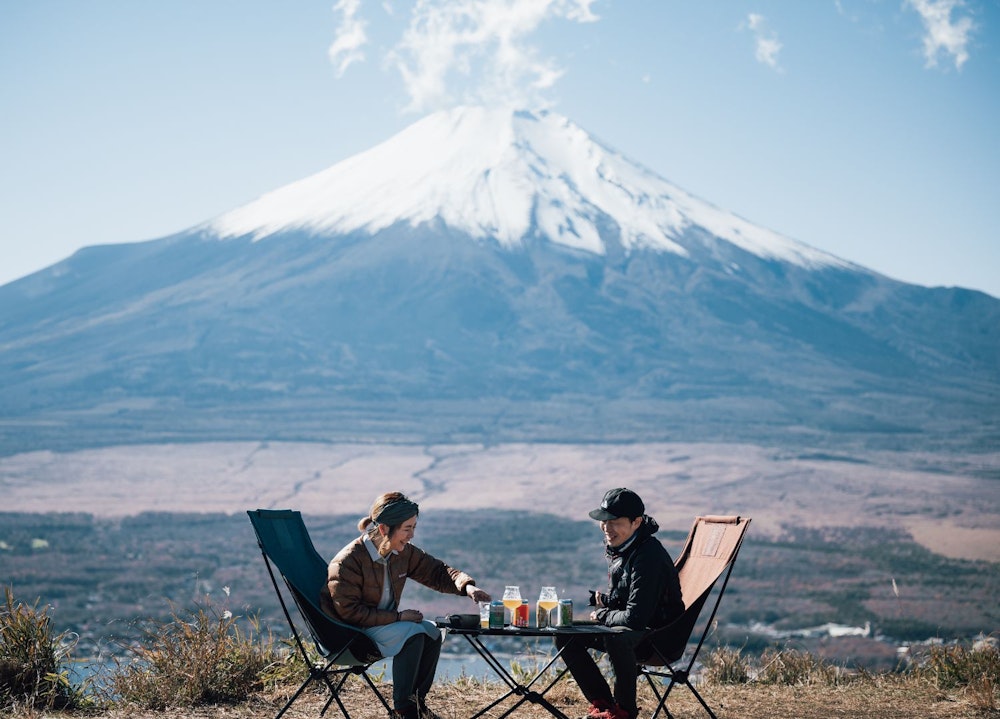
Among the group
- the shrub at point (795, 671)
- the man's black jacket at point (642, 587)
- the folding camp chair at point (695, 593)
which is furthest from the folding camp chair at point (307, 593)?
the shrub at point (795, 671)

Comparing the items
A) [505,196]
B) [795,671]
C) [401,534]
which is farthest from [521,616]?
[505,196]

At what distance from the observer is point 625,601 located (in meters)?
4.62

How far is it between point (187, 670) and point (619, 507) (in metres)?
2.10

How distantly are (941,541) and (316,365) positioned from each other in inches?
1665

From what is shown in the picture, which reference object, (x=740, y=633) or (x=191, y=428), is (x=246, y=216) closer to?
(x=191, y=428)

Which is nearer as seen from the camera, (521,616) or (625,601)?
(521,616)

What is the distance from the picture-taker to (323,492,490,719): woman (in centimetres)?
448

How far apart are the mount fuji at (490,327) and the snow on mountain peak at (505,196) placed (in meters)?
0.33

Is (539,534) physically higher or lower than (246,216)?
lower

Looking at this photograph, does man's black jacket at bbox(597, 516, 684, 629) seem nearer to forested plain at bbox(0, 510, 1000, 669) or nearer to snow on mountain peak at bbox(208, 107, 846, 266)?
forested plain at bbox(0, 510, 1000, 669)

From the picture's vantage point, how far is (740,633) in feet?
108

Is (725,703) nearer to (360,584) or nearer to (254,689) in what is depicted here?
(360,584)

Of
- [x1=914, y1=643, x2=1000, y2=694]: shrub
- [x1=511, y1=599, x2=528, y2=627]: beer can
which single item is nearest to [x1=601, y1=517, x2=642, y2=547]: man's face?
[x1=511, y1=599, x2=528, y2=627]: beer can

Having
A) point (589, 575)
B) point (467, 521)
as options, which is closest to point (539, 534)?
point (467, 521)
